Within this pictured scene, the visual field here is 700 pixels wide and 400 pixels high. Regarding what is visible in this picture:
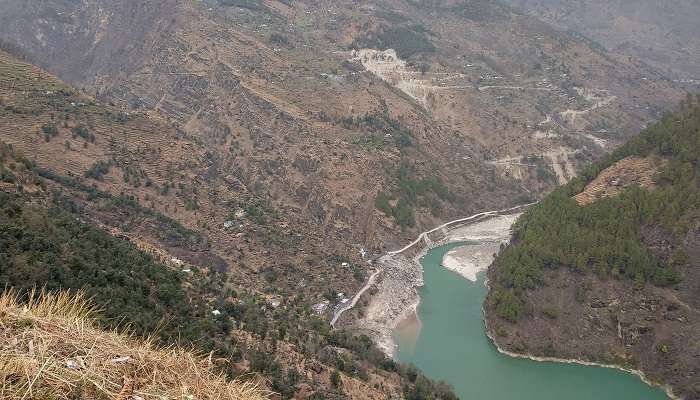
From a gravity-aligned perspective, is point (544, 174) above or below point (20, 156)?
below

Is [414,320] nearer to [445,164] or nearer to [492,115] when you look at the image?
[445,164]

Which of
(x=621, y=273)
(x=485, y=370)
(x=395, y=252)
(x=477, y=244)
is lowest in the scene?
(x=395, y=252)

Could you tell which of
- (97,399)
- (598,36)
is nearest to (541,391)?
(97,399)

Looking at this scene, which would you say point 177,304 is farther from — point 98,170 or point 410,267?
point 410,267

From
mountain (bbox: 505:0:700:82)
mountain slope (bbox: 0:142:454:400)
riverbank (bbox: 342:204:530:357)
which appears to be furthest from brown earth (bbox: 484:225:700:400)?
mountain (bbox: 505:0:700:82)

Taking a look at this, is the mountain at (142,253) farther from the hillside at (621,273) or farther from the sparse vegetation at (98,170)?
the hillside at (621,273)

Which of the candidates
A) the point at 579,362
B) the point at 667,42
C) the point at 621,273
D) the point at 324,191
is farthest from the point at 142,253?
the point at 667,42
